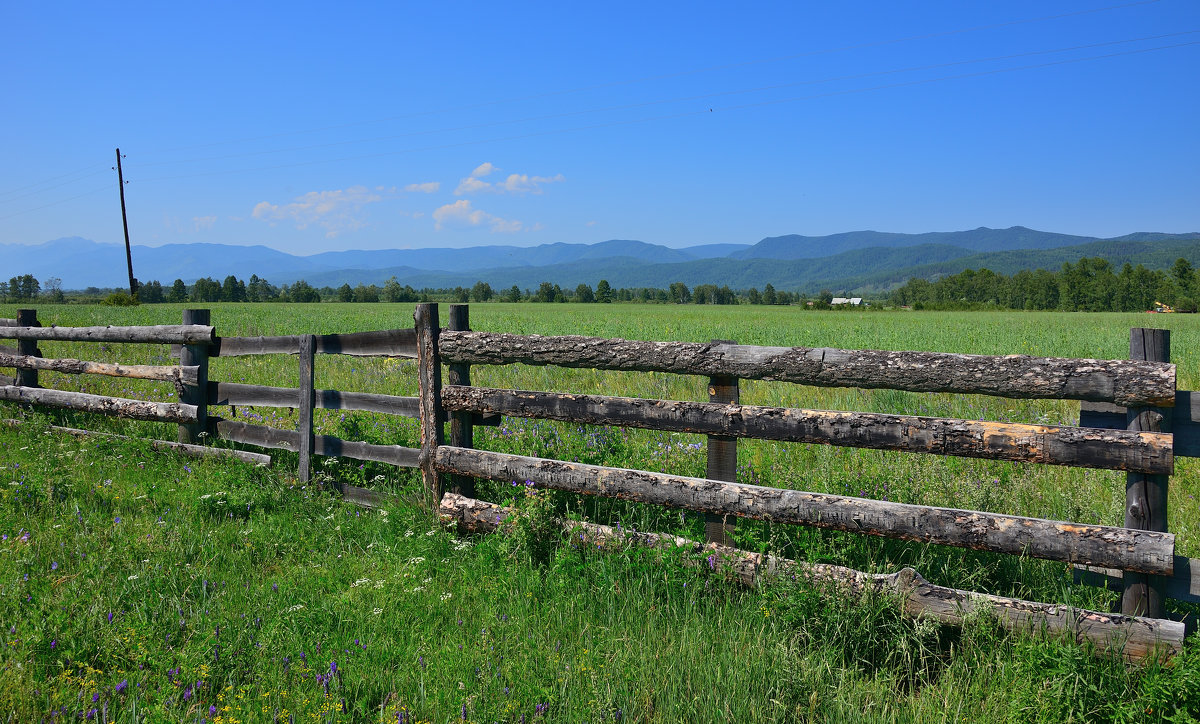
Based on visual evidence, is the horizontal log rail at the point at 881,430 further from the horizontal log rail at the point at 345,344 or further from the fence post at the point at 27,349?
the fence post at the point at 27,349

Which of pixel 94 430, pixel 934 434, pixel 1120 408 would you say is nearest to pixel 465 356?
pixel 934 434

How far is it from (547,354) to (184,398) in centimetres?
539

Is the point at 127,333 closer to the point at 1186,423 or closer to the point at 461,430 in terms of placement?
the point at 461,430

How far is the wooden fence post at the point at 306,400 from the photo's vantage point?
6.93m

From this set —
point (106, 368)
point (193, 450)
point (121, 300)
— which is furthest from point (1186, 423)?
point (121, 300)

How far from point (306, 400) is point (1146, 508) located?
6904mm

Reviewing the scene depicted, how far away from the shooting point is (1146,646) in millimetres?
3422

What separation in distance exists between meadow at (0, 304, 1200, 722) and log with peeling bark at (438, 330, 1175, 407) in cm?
108

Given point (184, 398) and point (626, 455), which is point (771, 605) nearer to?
point (626, 455)

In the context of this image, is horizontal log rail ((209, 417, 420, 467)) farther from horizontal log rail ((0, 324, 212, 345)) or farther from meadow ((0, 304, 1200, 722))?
horizontal log rail ((0, 324, 212, 345))

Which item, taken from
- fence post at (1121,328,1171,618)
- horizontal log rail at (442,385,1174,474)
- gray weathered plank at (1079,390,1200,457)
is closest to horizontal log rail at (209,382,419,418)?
horizontal log rail at (442,385,1174,474)

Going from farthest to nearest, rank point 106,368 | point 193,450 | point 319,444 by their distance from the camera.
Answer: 1. point 106,368
2. point 193,450
3. point 319,444

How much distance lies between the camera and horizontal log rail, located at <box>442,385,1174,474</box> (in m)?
3.57

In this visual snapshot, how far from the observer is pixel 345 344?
677 centimetres
